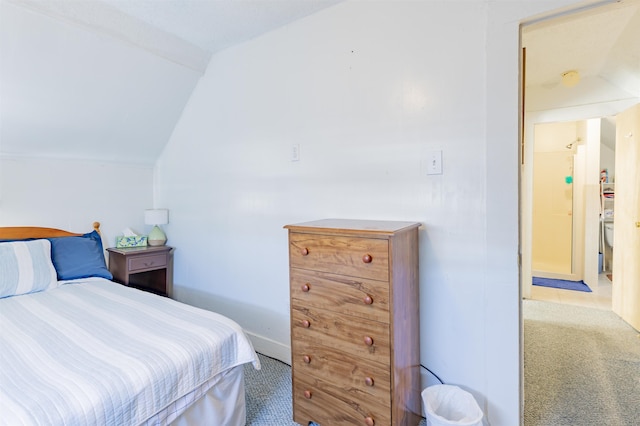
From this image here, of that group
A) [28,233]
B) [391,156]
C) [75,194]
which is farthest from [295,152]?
[28,233]

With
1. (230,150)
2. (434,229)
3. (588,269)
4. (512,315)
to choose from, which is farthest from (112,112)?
(588,269)

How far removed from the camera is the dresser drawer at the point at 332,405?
4.72 ft

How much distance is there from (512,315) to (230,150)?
2138 millimetres

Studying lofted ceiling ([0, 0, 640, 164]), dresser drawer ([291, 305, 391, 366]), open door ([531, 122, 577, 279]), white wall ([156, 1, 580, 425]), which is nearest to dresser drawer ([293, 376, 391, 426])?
dresser drawer ([291, 305, 391, 366])

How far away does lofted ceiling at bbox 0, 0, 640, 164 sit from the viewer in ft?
6.35

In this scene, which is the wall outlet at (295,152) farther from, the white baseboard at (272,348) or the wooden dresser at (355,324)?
the white baseboard at (272,348)

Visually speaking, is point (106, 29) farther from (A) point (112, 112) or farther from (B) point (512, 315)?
(B) point (512, 315)

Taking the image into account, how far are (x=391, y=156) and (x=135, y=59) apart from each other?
76.4 inches

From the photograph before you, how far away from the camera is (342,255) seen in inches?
58.9

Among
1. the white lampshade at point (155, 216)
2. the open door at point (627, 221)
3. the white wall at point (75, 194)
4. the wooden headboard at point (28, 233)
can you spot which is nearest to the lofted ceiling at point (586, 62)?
the open door at point (627, 221)

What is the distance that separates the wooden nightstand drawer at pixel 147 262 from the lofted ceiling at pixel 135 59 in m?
0.96

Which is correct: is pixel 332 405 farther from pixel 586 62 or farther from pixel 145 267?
pixel 586 62

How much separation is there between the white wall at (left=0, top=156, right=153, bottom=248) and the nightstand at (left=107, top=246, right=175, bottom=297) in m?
0.30

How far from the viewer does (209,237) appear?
2.78 m
